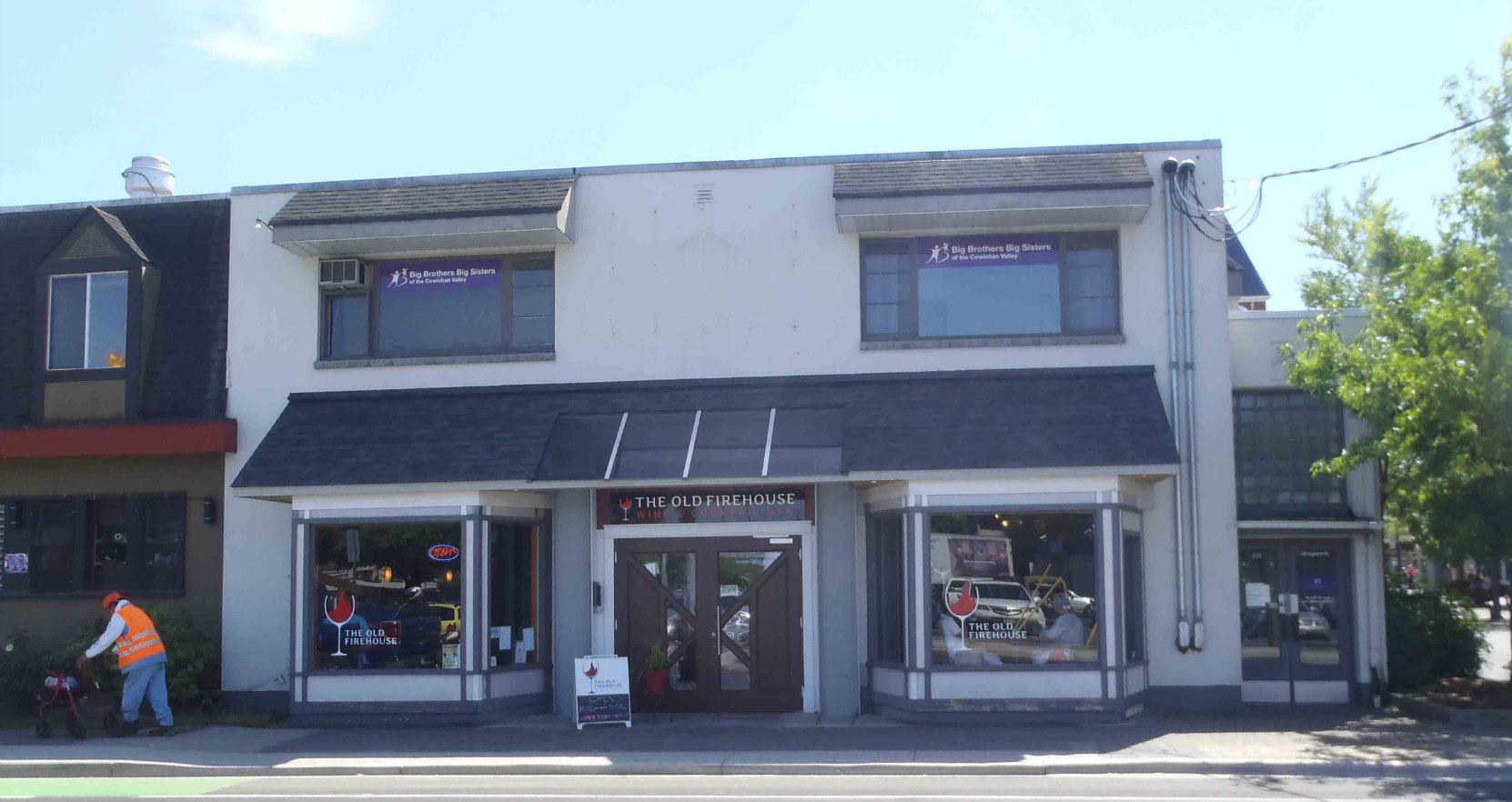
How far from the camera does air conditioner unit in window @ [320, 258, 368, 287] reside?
17.5 metres

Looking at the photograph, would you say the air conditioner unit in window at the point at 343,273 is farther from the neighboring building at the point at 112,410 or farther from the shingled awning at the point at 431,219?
the neighboring building at the point at 112,410

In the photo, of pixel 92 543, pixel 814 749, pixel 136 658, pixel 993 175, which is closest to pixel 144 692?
pixel 136 658

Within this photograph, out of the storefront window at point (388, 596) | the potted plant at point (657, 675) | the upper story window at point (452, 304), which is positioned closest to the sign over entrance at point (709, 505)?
the potted plant at point (657, 675)

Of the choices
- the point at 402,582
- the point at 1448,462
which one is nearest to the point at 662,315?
the point at 402,582

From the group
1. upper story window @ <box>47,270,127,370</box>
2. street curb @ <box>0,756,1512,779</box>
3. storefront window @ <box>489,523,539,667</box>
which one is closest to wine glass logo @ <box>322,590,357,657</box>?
storefront window @ <box>489,523,539,667</box>

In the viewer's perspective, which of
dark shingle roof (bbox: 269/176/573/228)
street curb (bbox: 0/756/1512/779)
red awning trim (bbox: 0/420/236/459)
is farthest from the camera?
red awning trim (bbox: 0/420/236/459)

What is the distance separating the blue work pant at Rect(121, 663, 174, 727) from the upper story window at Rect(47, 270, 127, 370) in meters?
4.59

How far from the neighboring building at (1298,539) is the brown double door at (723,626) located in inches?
215

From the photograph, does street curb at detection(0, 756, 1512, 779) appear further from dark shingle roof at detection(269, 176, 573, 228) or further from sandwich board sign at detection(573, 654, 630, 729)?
dark shingle roof at detection(269, 176, 573, 228)

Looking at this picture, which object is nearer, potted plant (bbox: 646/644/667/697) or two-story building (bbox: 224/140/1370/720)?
two-story building (bbox: 224/140/1370/720)

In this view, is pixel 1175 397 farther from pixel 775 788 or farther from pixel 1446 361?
pixel 775 788

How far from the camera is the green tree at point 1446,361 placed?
13.8 meters

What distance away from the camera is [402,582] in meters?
16.3

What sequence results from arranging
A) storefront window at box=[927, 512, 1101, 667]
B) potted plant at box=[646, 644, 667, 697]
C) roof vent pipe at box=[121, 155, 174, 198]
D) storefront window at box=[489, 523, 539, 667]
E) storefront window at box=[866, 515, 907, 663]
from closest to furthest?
storefront window at box=[927, 512, 1101, 667]
storefront window at box=[866, 515, 907, 663]
storefront window at box=[489, 523, 539, 667]
potted plant at box=[646, 644, 667, 697]
roof vent pipe at box=[121, 155, 174, 198]
